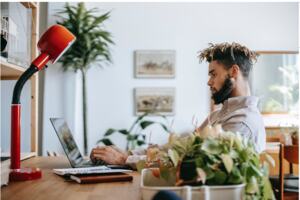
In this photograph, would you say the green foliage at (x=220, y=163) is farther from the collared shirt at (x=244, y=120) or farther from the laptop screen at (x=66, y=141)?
the laptop screen at (x=66, y=141)

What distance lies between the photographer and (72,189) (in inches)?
51.3

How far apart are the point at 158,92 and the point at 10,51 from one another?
3.41 metres

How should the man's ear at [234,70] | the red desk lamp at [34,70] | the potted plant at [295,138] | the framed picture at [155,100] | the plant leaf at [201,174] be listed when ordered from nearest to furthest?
1. the plant leaf at [201,174]
2. the red desk lamp at [34,70]
3. the man's ear at [234,70]
4. the potted plant at [295,138]
5. the framed picture at [155,100]

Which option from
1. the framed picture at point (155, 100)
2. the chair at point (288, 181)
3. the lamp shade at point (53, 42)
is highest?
the lamp shade at point (53, 42)

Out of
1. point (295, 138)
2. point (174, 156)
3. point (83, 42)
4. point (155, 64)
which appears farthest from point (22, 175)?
point (155, 64)

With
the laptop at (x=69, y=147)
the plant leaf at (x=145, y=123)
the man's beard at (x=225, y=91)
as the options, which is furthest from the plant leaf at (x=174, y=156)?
the plant leaf at (x=145, y=123)

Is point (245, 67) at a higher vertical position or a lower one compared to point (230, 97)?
higher

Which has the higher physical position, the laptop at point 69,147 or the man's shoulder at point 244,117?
the man's shoulder at point 244,117

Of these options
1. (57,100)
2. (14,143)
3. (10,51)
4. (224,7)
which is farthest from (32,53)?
(224,7)

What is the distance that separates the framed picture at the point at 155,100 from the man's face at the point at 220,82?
3.09m

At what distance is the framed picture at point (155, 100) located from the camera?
16.9ft

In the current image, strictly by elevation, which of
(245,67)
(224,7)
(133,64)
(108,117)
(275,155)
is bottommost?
(275,155)

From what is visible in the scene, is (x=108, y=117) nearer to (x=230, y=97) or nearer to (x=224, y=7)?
(x=224, y=7)

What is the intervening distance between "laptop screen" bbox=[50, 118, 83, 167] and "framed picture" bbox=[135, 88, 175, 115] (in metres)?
3.17
